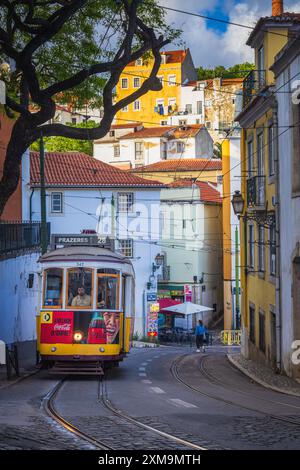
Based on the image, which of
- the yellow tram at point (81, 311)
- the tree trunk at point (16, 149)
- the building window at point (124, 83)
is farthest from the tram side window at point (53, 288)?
the building window at point (124, 83)

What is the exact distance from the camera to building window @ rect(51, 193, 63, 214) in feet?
179

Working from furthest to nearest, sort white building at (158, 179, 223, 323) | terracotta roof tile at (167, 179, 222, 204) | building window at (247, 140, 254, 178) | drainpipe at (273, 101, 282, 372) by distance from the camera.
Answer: terracotta roof tile at (167, 179, 222, 204) → white building at (158, 179, 223, 323) → building window at (247, 140, 254, 178) → drainpipe at (273, 101, 282, 372)

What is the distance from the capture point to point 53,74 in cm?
2206

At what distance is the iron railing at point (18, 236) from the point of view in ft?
94.1

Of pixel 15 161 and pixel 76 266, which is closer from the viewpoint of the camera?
pixel 15 161

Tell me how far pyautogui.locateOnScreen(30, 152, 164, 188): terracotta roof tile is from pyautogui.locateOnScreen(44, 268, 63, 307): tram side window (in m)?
31.7

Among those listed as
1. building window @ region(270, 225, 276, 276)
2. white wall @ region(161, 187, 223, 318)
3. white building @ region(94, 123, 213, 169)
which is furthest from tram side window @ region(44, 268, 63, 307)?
white building @ region(94, 123, 213, 169)

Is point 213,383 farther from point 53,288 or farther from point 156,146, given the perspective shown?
point 156,146

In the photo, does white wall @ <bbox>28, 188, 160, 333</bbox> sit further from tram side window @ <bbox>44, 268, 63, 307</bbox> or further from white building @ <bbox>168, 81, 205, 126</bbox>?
white building @ <bbox>168, 81, 205, 126</bbox>

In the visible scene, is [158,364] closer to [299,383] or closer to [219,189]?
[299,383]

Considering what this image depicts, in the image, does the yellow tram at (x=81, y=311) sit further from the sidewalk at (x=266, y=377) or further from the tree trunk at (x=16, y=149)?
the sidewalk at (x=266, y=377)

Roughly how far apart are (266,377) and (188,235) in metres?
37.9

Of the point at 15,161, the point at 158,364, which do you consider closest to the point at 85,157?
the point at 158,364
